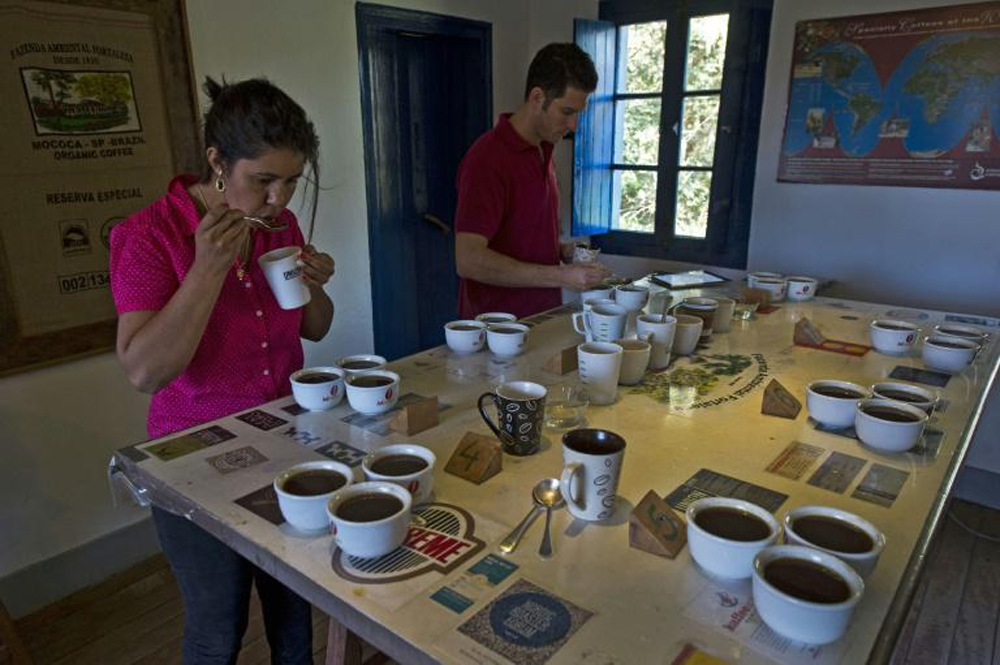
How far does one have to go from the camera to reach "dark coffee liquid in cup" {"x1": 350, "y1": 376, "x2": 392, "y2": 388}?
1.37 metres

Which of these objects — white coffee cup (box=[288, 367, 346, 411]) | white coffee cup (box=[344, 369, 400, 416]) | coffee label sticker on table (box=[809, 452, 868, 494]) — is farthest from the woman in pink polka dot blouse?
coffee label sticker on table (box=[809, 452, 868, 494])

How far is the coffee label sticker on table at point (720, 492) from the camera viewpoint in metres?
1.04

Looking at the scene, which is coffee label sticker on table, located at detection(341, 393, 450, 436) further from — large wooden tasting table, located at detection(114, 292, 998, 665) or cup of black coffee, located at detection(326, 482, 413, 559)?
cup of black coffee, located at detection(326, 482, 413, 559)

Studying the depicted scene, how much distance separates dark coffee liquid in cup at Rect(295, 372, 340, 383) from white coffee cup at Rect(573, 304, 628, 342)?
25.0 inches

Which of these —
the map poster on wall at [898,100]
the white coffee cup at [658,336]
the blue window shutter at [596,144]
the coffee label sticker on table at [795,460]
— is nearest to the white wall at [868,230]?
the map poster on wall at [898,100]

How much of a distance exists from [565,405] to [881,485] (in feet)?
1.86

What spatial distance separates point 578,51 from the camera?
2.13 metres

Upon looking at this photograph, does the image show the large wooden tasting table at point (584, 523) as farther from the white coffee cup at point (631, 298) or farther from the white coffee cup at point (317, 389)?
the white coffee cup at point (631, 298)

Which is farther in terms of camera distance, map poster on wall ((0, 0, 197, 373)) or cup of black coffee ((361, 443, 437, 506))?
map poster on wall ((0, 0, 197, 373))

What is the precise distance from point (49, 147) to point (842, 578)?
2216mm

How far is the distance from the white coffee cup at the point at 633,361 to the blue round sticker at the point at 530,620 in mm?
756

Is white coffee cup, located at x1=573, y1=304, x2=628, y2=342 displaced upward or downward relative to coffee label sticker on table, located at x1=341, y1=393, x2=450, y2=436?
upward

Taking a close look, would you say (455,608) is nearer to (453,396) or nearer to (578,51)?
(453,396)

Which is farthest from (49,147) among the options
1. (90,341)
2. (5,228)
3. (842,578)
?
(842,578)
